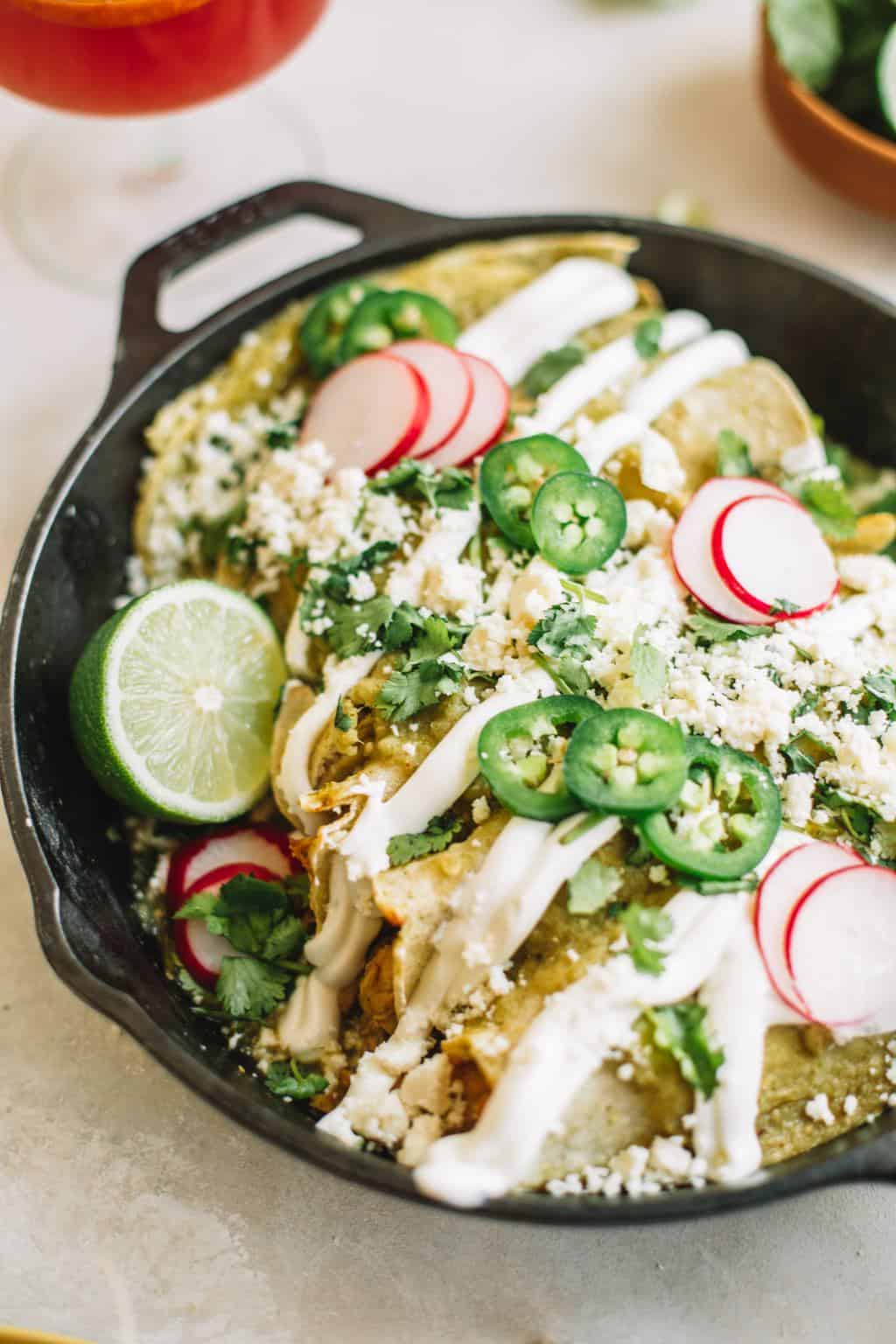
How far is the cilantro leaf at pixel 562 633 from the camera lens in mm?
2240

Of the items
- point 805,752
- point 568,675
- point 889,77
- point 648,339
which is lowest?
point 805,752

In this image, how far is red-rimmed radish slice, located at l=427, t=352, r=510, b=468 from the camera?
2.61 m

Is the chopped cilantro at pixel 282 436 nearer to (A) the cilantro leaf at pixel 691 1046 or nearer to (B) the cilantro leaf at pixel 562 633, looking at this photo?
(B) the cilantro leaf at pixel 562 633

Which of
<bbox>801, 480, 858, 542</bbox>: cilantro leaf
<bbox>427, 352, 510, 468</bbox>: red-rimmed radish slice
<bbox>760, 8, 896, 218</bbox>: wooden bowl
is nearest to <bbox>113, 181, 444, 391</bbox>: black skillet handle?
<bbox>427, 352, 510, 468</bbox>: red-rimmed radish slice

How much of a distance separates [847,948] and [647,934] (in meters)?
0.34

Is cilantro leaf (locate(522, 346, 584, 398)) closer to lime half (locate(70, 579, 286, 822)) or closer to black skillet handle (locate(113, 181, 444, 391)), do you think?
black skillet handle (locate(113, 181, 444, 391))

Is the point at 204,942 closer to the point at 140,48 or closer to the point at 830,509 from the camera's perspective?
the point at 830,509

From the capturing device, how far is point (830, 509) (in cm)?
269

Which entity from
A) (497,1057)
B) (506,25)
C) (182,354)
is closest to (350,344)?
(182,354)

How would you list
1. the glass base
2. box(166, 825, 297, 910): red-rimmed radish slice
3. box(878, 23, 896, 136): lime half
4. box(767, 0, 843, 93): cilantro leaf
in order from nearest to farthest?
box(166, 825, 297, 910): red-rimmed radish slice → box(878, 23, 896, 136): lime half → box(767, 0, 843, 93): cilantro leaf → the glass base

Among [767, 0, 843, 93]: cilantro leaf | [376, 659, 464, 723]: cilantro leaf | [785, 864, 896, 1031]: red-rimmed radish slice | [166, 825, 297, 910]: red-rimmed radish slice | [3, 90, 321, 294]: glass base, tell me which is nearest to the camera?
[785, 864, 896, 1031]: red-rimmed radish slice

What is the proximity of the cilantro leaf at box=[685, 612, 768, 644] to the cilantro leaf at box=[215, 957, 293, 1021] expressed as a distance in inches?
39.9

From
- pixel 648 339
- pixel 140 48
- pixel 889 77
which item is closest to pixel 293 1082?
pixel 648 339

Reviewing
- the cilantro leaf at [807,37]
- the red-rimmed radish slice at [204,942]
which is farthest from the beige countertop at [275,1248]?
the cilantro leaf at [807,37]
